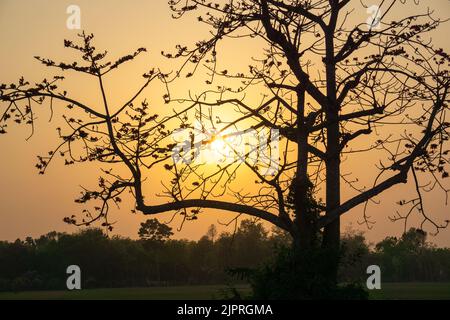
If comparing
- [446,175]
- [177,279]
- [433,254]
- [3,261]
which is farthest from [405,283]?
[446,175]

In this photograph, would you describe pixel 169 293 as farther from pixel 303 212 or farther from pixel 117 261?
Result: pixel 303 212

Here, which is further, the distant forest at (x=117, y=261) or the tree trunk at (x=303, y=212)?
the distant forest at (x=117, y=261)

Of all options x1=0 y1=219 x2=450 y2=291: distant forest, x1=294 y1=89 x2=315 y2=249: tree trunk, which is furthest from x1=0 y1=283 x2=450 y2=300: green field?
x1=294 y1=89 x2=315 y2=249: tree trunk

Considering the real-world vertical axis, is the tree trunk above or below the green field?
above

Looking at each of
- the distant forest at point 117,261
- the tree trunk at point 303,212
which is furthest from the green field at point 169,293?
the tree trunk at point 303,212

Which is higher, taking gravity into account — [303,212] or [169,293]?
[303,212]

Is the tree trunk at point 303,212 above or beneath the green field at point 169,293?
above

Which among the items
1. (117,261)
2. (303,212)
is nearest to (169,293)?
(117,261)

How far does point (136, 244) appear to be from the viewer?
66500 millimetres

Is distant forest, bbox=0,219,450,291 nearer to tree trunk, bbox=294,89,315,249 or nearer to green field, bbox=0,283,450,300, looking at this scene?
green field, bbox=0,283,450,300

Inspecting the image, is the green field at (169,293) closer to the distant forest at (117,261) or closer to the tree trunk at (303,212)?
the distant forest at (117,261)

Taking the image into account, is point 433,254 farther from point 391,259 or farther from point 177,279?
point 177,279

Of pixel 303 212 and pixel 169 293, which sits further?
pixel 169 293

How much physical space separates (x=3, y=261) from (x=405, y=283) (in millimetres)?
39281
